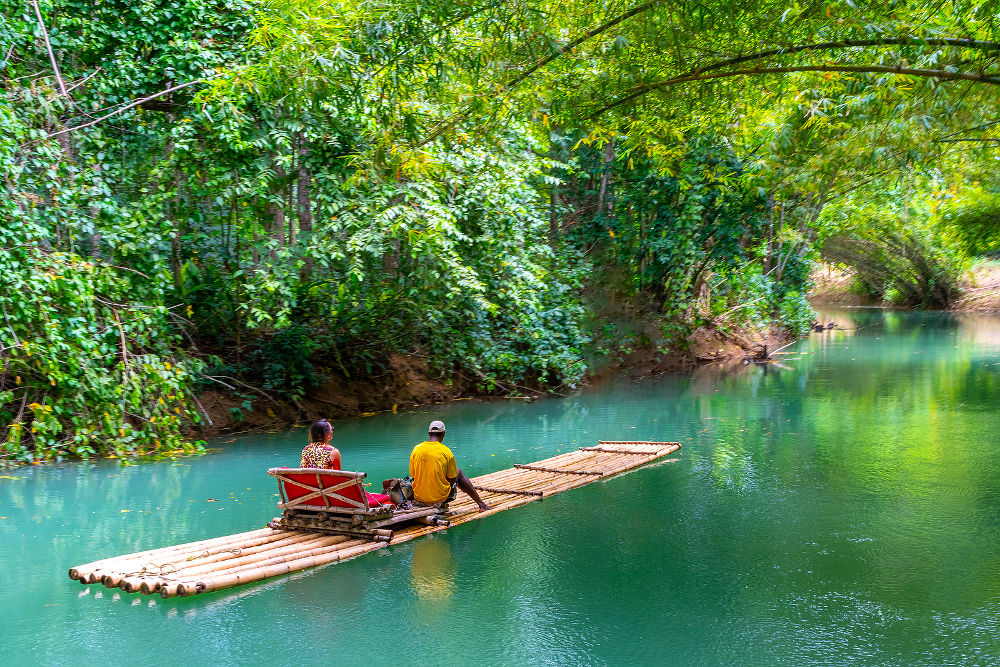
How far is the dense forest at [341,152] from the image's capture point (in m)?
7.64

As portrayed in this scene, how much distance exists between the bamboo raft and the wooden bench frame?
0.06 metres

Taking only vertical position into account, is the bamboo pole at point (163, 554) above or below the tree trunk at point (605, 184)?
below

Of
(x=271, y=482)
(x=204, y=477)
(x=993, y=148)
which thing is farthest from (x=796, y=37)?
(x=993, y=148)

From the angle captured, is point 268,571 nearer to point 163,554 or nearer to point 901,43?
point 163,554

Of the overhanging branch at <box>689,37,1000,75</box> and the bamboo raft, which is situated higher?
the overhanging branch at <box>689,37,1000,75</box>

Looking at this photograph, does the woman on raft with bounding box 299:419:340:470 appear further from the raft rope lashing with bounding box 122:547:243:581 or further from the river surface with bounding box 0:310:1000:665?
the raft rope lashing with bounding box 122:547:243:581

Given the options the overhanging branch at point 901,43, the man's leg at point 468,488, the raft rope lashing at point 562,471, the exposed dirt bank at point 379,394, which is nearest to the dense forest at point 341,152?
the overhanging branch at point 901,43

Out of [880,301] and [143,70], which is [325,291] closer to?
[143,70]

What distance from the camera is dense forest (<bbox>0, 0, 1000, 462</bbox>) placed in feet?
25.1

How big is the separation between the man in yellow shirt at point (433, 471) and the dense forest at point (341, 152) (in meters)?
2.80

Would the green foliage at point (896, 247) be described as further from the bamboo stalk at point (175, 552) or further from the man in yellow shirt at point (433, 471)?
the bamboo stalk at point (175, 552)

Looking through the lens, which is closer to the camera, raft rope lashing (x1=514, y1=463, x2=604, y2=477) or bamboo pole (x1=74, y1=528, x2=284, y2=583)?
bamboo pole (x1=74, y1=528, x2=284, y2=583)

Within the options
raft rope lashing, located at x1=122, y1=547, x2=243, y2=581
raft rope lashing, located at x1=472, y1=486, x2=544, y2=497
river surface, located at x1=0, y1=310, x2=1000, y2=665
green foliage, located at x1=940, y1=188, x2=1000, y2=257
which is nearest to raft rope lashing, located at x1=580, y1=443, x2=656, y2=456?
river surface, located at x1=0, y1=310, x2=1000, y2=665

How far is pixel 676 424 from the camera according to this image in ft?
40.7
